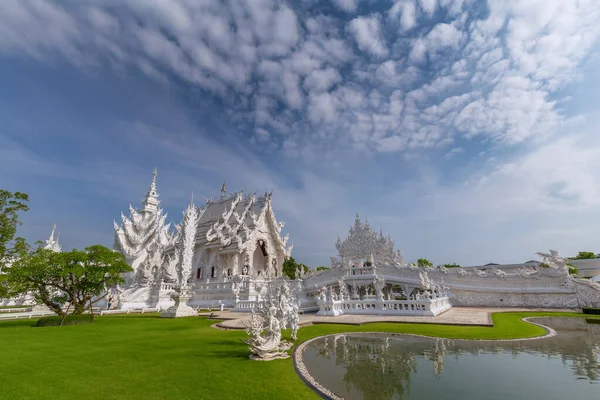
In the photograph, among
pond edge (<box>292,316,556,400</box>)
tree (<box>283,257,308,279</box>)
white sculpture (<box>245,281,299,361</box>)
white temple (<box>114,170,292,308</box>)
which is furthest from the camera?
tree (<box>283,257,308,279</box>)

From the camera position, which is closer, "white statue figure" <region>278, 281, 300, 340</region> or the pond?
the pond

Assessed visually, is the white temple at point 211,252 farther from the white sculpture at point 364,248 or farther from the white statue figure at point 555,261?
the white statue figure at point 555,261

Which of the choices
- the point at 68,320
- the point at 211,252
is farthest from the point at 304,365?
the point at 211,252

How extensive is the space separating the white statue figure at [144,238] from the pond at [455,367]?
2862 cm

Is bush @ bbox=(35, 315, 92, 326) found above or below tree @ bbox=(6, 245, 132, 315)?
below

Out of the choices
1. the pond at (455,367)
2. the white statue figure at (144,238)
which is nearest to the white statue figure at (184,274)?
the pond at (455,367)

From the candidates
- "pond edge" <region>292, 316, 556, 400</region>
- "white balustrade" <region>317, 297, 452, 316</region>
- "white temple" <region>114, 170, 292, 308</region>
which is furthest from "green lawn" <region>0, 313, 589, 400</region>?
"white temple" <region>114, 170, 292, 308</region>

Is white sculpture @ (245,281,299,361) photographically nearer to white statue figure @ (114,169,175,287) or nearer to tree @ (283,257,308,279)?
tree @ (283,257,308,279)

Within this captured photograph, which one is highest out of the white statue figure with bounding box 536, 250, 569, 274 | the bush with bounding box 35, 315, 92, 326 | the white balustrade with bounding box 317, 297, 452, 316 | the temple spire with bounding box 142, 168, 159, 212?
the temple spire with bounding box 142, 168, 159, 212

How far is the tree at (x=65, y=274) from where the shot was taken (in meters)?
13.1

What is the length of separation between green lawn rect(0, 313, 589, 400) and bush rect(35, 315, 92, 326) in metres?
3.81

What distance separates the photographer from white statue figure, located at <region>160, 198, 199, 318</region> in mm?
17109

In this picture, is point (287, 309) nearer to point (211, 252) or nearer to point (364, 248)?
point (364, 248)

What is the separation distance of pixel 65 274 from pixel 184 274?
6.06 m
